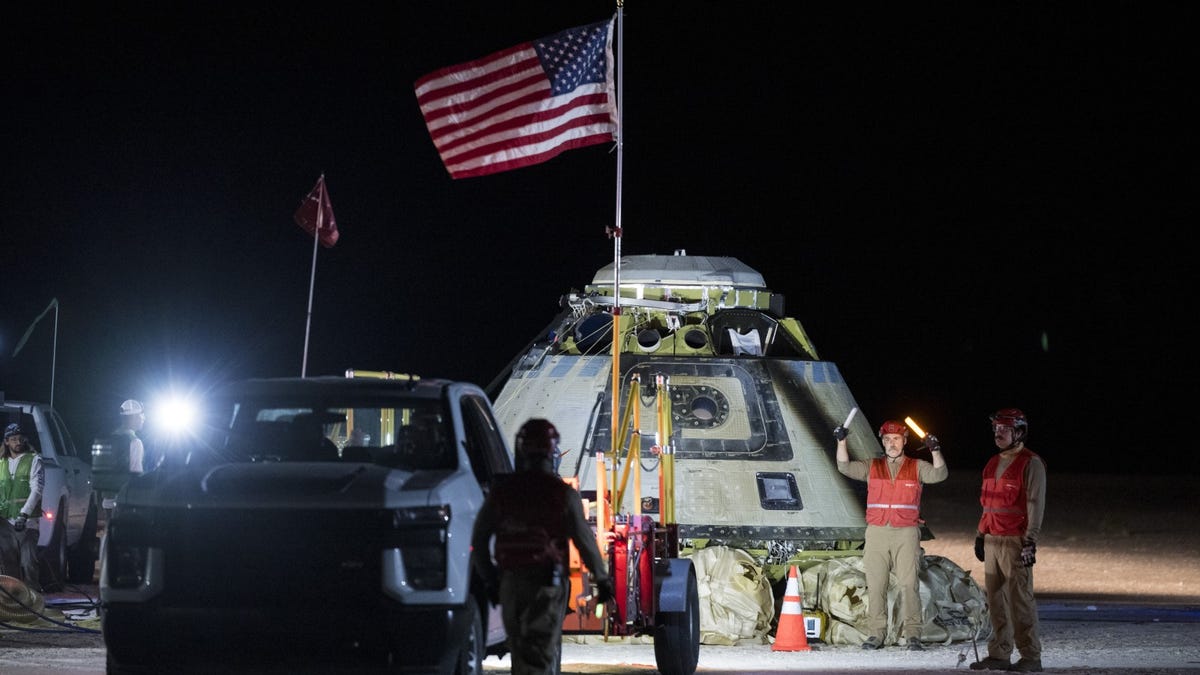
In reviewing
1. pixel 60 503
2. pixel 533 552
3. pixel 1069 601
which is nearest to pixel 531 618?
pixel 533 552

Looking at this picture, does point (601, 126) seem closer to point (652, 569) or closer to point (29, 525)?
point (652, 569)

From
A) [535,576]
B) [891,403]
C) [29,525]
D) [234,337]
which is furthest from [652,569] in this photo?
[891,403]

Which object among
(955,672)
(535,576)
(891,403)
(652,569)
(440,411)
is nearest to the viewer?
(535,576)

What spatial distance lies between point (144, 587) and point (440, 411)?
6.24ft

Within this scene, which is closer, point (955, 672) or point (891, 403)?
point (955, 672)

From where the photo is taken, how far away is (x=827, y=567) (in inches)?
634

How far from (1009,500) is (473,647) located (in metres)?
5.59

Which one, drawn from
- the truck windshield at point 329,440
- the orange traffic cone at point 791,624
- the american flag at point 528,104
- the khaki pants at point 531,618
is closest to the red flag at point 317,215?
the american flag at point 528,104

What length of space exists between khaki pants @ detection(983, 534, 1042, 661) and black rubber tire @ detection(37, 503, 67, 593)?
968 centimetres

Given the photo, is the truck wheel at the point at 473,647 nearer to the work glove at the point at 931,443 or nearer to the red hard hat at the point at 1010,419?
the red hard hat at the point at 1010,419

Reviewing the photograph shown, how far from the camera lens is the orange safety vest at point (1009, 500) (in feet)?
→ 44.9

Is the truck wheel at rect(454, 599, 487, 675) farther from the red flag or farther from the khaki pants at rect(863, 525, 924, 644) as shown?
the red flag

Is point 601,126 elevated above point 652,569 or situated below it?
above

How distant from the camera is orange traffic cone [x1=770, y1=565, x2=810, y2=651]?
1519 cm
